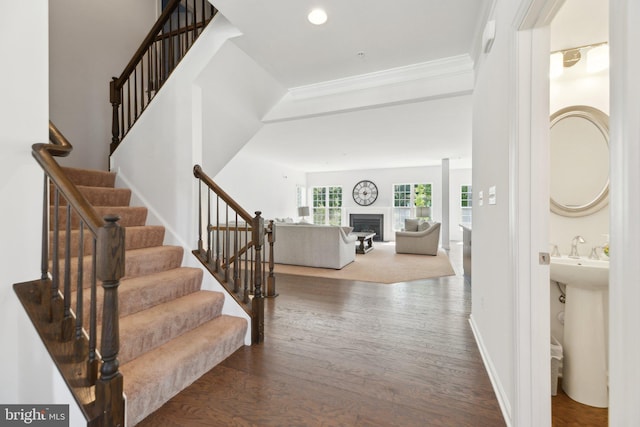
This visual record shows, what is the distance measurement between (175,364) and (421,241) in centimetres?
608

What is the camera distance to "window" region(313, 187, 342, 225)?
10641 millimetres

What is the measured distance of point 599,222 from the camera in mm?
1949

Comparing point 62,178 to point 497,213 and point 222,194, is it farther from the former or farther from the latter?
point 497,213

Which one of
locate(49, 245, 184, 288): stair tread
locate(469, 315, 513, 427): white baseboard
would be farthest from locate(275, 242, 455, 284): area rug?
locate(49, 245, 184, 288): stair tread

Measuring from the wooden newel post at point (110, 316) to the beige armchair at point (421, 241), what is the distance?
644cm

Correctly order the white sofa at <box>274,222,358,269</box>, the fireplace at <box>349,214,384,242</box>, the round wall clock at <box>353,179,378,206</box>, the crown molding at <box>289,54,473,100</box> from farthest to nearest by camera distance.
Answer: the round wall clock at <box>353,179,378,206</box> < the fireplace at <box>349,214,384,242</box> < the white sofa at <box>274,222,358,269</box> < the crown molding at <box>289,54,473,100</box>

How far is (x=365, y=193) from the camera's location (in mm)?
10266

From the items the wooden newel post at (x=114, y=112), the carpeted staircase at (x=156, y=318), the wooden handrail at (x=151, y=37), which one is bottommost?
the carpeted staircase at (x=156, y=318)

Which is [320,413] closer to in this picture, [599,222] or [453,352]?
[453,352]

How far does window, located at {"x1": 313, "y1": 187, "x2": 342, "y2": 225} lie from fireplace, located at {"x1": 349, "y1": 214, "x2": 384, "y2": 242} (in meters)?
0.57

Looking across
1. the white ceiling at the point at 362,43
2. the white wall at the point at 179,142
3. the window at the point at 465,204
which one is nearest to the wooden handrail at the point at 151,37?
the white wall at the point at 179,142

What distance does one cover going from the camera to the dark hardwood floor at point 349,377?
63.6 inches

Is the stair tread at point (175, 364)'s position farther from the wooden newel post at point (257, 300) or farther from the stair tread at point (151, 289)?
the stair tread at point (151, 289)

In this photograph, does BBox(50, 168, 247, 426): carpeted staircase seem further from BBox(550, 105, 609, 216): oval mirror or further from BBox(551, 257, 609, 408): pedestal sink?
BBox(550, 105, 609, 216): oval mirror
